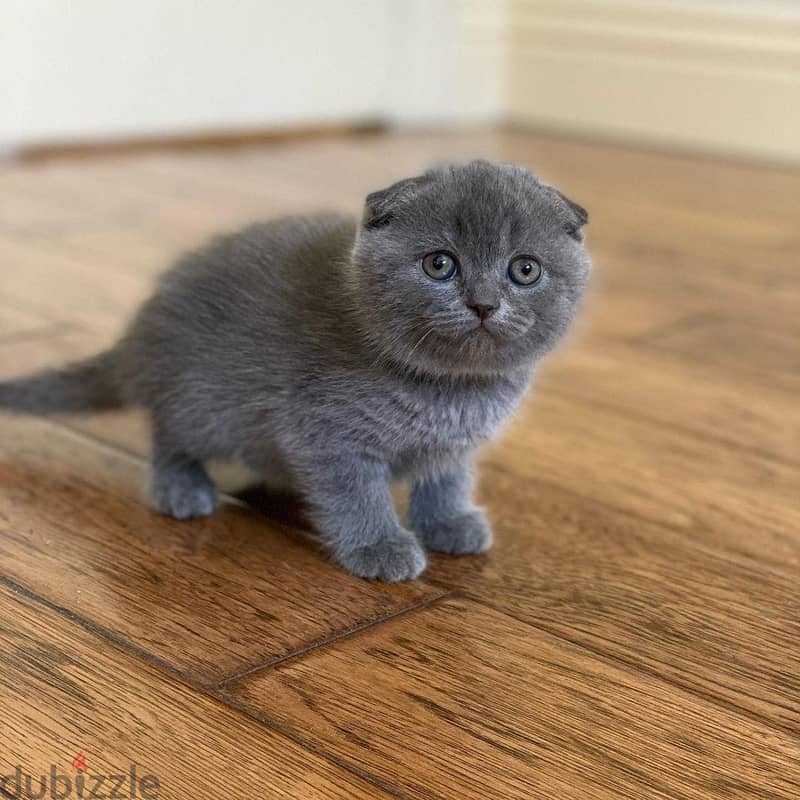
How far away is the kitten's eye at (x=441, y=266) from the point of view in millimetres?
1073

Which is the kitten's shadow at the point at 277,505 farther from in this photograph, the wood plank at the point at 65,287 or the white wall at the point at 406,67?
the white wall at the point at 406,67

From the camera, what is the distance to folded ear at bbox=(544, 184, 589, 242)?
113 cm

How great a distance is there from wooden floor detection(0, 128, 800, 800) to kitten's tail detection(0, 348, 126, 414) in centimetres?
4

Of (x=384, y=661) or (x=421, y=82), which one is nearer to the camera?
(x=384, y=661)

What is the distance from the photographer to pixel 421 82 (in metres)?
4.17

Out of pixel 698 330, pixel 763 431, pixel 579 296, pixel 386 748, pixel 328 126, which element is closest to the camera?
pixel 386 748

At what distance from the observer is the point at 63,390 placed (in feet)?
4.80

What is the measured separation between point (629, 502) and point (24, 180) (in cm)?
203

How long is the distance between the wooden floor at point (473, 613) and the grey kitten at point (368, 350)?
0.06m

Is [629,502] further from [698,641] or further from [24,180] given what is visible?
[24,180]

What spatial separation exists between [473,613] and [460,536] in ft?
0.45

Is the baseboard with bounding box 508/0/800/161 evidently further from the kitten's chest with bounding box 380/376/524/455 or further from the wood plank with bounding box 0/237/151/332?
the kitten's chest with bounding box 380/376/524/455

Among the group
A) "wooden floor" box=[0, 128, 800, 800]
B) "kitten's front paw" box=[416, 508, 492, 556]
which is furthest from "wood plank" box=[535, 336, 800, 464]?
"kitten's front paw" box=[416, 508, 492, 556]

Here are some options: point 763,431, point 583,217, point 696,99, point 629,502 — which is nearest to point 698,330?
point 763,431
